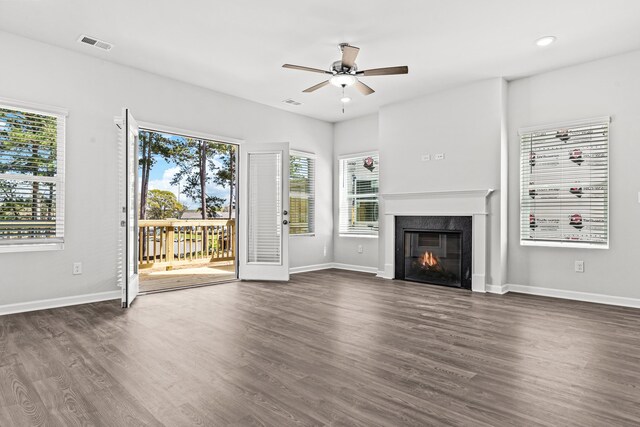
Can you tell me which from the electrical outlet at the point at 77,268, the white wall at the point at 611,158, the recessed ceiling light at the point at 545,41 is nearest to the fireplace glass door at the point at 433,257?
the white wall at the point at 611,158

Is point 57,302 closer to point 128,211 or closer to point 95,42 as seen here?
point 128,211

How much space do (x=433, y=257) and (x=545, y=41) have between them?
3068 mm

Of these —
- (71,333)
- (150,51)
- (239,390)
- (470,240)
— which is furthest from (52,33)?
(470,240)

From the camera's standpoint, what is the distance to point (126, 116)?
4.02m

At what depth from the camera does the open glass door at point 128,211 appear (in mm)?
3988

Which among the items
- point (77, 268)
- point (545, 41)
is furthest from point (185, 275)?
point (545, 41)

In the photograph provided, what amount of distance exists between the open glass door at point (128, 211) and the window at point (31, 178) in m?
0.62

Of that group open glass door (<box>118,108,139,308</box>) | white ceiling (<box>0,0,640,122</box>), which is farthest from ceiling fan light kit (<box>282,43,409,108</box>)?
open glass door (<box>118,108,139,308</box>)

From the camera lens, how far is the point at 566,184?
4613mm

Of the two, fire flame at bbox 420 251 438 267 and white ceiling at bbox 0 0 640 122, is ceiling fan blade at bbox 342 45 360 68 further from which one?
fire flame at bbox 420 251 438 267

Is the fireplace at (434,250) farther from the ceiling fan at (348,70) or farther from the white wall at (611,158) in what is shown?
the ceiling fan at (348,70)

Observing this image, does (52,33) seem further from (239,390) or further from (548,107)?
(548,107)

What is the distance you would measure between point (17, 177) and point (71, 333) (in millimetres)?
1839

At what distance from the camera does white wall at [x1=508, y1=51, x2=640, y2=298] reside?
164 inches
